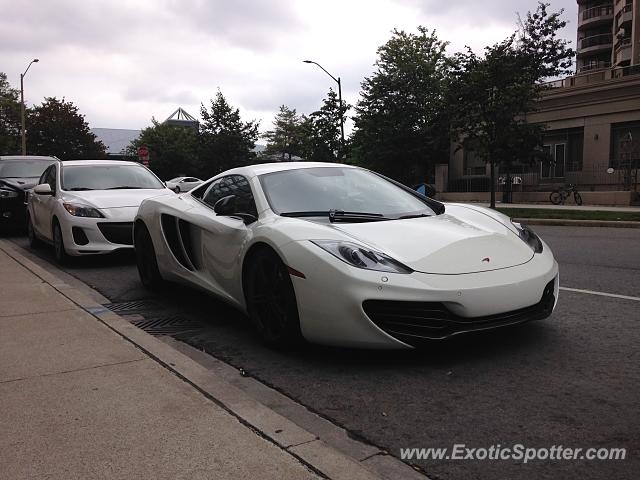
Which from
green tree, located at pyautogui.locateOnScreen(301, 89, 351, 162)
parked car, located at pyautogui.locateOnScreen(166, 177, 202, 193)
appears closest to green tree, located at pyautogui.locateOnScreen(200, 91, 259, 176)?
parked car, located at pyautogui.locateOnScreen(166, 177, 202, 193)

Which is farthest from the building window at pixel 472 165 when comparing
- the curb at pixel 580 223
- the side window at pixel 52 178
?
the side window at pixel 52 178

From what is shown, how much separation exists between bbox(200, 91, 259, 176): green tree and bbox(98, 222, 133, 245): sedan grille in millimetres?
38212

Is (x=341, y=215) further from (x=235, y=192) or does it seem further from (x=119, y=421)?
(x=119, y=421)

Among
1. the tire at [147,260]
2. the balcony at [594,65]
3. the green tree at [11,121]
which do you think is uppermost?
the balcony at [594,65]

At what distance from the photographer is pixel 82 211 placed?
800 centimetres

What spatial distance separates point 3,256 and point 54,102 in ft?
158

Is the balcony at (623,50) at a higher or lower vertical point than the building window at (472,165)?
higher

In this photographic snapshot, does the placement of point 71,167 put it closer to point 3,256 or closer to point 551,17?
point 3,256

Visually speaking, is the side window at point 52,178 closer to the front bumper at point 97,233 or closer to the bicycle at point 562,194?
the front bumper at point 97,233

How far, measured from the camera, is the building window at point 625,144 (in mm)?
24766

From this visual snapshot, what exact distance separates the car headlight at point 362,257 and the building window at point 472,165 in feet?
102

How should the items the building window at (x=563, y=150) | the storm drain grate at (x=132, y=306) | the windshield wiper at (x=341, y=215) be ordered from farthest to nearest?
1. the building window at (x=563, y=150)
2. the storm drain grate at (x=132, y=306)
3. the windshield wiper at (x=341, y=215)

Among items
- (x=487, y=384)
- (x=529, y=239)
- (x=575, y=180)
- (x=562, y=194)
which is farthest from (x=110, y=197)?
(x=575, y=180)

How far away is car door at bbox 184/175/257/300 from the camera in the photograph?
4488 millimetres
